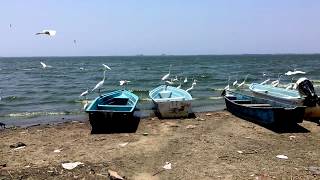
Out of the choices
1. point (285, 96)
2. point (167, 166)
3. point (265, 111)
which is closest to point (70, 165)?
point (167, 166)

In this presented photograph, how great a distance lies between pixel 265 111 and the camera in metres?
15.7

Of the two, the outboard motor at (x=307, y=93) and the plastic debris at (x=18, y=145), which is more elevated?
the outboard motor at (x=307, y=93)

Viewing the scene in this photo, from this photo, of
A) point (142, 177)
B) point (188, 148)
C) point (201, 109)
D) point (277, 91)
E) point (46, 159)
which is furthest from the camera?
point (201, 109)

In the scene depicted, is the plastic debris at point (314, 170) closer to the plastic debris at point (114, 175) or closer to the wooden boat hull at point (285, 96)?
the plastic debris at point (114, 175)

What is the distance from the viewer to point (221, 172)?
10.3 metres

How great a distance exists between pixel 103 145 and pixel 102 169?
268cm

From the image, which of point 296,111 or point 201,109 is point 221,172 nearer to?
point 296,111

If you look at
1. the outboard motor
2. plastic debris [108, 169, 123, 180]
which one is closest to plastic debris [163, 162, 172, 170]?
plastic debris [108, 169, 123, 180]

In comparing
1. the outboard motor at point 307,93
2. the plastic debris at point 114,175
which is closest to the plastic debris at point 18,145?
the plastic debris at point 114,175

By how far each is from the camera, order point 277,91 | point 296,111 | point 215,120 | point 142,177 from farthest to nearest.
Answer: point 277,91, point 215,120, point 296,111, point 142,177

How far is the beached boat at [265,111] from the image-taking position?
15.0 m

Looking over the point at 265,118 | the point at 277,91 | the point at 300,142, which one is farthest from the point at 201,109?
the point at 300,142

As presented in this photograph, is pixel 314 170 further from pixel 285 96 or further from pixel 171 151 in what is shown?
pixel 285 96

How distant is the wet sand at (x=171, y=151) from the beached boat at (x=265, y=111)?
32cm
